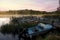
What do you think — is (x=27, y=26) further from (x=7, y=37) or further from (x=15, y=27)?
(x=7, y=37)

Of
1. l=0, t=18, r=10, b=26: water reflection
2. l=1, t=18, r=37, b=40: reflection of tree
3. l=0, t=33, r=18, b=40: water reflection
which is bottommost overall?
l=0, t=33, r=18, b=40: water reflection

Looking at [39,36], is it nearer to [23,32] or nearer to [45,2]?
[23,32]

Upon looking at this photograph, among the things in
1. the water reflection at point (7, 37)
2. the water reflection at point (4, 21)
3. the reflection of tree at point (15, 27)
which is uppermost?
the water reflection at point (4, 21)

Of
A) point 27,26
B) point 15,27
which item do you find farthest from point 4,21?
point 27,26

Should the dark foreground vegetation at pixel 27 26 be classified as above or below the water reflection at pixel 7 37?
above

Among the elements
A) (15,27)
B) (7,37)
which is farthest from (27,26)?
(7,37)

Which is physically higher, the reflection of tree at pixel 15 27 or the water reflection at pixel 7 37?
the reflection of tree at pixel 15 27

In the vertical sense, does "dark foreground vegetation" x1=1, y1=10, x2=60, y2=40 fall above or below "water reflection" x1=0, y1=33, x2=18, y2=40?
above

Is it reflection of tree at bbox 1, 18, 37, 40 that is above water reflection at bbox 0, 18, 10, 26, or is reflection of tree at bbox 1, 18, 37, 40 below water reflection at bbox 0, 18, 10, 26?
below

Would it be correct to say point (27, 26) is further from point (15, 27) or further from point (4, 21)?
point (4, 21)

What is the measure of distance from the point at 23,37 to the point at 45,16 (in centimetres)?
31

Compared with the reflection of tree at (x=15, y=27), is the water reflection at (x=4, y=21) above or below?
above

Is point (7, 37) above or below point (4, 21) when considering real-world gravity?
below

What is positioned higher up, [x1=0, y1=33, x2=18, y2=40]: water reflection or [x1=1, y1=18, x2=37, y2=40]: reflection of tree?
[x1=1, y1=18, x2=37, y2=40]: reflection of tree
